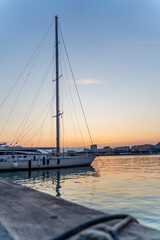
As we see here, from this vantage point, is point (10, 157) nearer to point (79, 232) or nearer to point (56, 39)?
point (56, 39)

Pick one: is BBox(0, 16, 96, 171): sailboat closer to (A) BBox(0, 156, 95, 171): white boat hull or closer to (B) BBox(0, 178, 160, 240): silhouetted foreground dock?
(A) BBox(0, 156, 95, 171): white boat hull

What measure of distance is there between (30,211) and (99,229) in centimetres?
146

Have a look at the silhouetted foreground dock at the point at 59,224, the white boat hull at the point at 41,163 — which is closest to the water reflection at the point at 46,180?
the white boat hull at the point at 41,163

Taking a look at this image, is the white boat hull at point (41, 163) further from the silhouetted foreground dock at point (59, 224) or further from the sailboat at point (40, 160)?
the silhouetted foreground dock at point (59, 224)

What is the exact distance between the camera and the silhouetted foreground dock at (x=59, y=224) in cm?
167

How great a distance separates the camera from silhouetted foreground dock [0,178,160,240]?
5.48ft

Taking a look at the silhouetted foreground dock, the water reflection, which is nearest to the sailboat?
the water reflection

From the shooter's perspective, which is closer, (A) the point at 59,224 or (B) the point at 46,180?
(A) the point at 59,224

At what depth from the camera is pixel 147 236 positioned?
5.63 ft

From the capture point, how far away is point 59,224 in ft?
7.04

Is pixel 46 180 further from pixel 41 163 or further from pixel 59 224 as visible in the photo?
pixel 59 224

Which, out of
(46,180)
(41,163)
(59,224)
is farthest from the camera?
(41,163)

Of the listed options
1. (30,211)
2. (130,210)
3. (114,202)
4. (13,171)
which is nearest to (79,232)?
(30,211)

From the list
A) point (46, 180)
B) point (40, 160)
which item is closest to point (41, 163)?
point (40, 160)
